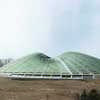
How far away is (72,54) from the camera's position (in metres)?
82.4

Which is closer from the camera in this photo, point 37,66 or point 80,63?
point 37,66

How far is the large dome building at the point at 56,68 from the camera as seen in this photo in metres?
68.7

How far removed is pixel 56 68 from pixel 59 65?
2.64 metres

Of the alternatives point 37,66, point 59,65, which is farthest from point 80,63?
point 37,66

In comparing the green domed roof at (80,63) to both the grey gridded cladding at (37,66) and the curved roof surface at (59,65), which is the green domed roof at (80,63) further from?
the grey gridded cladding at (37,66)

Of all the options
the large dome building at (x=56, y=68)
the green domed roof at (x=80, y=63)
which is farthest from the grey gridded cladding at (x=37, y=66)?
the green domed roof at (x=80, y=63)

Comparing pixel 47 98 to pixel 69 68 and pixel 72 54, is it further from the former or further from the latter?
pixel 72 54

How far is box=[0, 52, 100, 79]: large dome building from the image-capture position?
225ft

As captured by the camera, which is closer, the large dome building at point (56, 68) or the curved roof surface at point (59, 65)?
the large dome building at point (56, 68)

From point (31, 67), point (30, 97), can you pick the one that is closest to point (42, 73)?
point (31, 67)

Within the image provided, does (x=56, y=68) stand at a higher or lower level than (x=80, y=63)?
lower

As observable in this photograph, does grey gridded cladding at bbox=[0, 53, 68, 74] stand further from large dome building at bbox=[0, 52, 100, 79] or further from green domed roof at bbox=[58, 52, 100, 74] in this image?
green domed roof at bbox=[58, 52, 100, 74]

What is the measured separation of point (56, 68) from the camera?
71.9m

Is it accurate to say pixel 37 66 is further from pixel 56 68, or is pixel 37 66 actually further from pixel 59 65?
pixel 59 65
